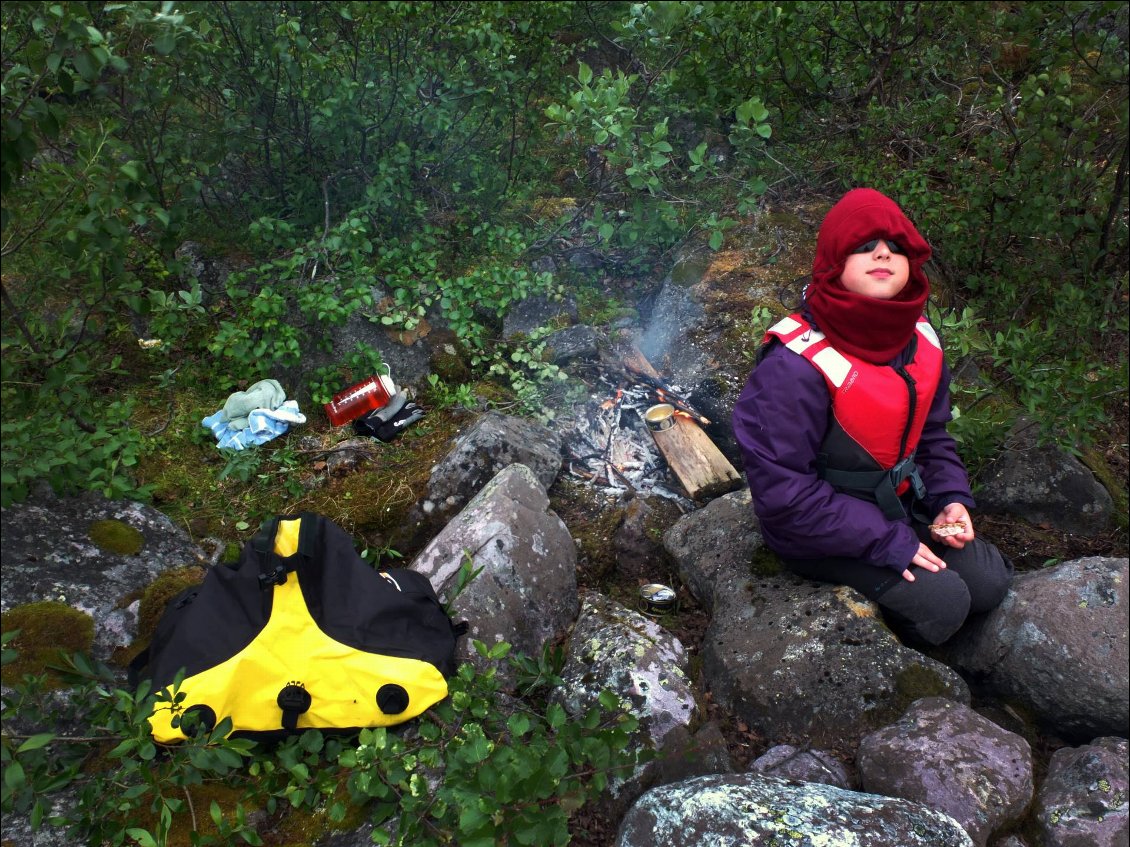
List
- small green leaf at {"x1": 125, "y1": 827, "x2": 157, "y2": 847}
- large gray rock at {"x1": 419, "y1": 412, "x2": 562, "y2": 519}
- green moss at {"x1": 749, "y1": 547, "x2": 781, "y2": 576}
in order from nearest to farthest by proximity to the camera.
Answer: small green leaf at {"x1": 125, "y1": 827, "x2": 157, "y2": 847}
green moss at {"x1": 749, "y1": 547, "x2": 781, "y2": 576}
large gray rock at {"x1": 419, "y1": 412, "x2": 562, "y2": 519}

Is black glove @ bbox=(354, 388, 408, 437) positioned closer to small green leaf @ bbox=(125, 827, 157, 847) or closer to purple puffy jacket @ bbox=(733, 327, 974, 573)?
purple puffy jacket @ bbox=(733, 327, 974, 573)

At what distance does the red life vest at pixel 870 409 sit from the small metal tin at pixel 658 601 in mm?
947

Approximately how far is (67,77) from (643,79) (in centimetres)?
369

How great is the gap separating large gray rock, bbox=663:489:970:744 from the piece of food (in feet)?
1.27

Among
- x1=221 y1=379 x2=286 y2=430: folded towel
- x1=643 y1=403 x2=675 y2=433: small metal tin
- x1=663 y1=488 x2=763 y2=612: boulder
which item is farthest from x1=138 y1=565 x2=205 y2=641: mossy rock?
x1=643 y1=403 x2=675 y2=433: small metal tin

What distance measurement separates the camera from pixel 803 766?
7.91 feet

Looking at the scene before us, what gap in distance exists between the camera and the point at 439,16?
4.68m

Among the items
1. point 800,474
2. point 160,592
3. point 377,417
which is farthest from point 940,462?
point 160,592

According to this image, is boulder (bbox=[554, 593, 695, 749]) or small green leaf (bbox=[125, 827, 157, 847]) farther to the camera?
boulder (bbox=[554, 593, 695, 749])

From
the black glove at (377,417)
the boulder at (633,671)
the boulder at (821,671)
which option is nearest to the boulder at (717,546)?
the boulder at (821,671)

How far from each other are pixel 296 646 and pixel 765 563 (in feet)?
6.07

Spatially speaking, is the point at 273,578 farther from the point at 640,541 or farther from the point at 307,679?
the point at 640,541

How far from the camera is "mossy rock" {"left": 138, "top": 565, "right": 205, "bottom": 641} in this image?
9.05 feet

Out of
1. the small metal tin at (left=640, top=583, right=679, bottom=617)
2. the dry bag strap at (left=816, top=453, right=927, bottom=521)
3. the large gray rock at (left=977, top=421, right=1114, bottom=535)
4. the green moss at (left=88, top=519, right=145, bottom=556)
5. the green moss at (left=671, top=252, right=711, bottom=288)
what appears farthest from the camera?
the green moss at (left=671, top=252, right=711, bottom=288)
